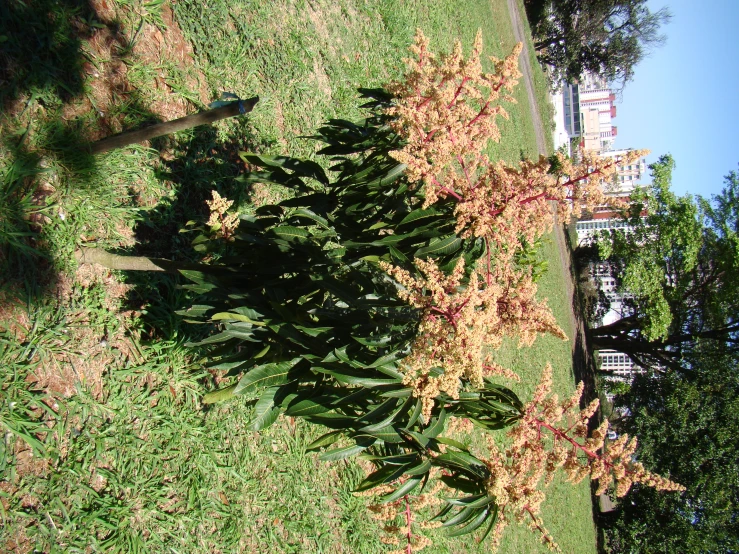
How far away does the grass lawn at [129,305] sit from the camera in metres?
2.54

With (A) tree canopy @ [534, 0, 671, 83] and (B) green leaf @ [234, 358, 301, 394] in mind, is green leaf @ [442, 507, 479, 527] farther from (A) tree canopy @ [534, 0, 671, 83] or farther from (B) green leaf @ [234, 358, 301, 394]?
(A) tree canopy @ [534, 0, 671, 83]

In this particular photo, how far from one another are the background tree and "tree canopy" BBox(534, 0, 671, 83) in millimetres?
12274

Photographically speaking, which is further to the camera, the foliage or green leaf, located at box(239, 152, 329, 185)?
green leaf, located at box(239, 152, 329, 185)

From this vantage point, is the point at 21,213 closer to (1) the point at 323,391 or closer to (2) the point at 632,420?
(1) the point at 323,391

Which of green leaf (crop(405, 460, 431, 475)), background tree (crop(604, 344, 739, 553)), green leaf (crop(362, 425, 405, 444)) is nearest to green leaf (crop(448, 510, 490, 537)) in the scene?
green leaf (crop(405, 460, 431, 475))

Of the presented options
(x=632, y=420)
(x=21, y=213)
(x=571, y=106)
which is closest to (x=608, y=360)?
(x=632, y=420)

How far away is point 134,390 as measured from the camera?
3.03m

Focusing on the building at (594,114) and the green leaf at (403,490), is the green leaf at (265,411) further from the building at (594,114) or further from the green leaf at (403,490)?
the building at (594,114)

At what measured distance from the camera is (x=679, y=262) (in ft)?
38.5

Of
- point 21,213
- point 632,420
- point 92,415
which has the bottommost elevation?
point 92,415

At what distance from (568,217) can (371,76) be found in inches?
170

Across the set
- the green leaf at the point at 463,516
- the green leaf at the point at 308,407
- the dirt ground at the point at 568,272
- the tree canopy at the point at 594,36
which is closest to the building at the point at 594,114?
the tree canopy at the point at 594,36

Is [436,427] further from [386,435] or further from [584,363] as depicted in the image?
[584,363]

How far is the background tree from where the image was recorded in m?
9.91
